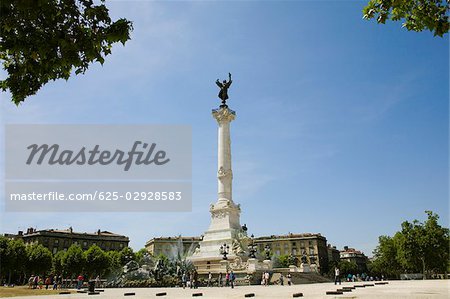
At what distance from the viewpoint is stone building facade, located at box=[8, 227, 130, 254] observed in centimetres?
9494

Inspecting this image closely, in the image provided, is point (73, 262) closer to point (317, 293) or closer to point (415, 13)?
point (317, 293)

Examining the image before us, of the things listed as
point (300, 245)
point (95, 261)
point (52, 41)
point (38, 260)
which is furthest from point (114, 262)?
point (52, 41)

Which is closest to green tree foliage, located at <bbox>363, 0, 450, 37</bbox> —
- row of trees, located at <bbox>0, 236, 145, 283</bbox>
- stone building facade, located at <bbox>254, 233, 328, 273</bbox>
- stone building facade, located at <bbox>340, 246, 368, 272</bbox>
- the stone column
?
the stone column

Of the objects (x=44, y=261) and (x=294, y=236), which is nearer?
(x=44, y=261)

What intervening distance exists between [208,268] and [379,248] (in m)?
57.5

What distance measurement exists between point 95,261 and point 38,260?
9.83m

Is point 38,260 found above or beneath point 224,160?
beneath

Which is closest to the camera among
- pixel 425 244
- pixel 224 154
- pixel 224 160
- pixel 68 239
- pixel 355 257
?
pixel 224 160

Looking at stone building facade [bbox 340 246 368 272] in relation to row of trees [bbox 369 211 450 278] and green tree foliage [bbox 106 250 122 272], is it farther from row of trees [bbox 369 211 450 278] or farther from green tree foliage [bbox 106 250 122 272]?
green tree foliage [bbox 106 250 122 272]

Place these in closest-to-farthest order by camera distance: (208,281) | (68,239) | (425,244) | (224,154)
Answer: (208,281) → (224,154) → (425,244) → (68,239)

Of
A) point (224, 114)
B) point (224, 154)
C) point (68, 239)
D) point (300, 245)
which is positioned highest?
point (224, 114)

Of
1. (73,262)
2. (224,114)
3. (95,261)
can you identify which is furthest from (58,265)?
(224,114)

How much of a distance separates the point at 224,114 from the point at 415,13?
45.0 metres

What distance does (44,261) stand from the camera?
64500 millimetres
